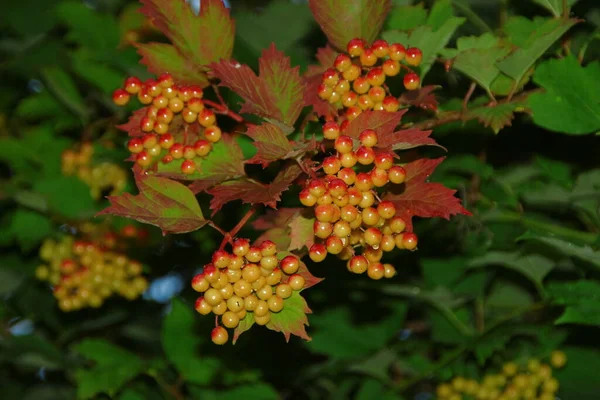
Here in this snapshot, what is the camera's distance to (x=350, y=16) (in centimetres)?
118

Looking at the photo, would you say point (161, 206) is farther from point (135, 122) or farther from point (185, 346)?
A: point (185, 346)

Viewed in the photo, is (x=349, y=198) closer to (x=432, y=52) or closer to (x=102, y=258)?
(x=432, y=52)

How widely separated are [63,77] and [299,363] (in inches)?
47.6

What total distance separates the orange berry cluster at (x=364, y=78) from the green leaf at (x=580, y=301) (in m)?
0.50

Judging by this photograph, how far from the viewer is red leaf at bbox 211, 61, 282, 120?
1.07m

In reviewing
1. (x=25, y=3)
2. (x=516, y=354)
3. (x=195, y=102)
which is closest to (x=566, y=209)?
(x=516, y=354)

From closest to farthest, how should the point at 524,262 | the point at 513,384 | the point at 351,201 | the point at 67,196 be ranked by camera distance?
the point at 351,201, the point at 524,262, the point at 513,384, the point at 67,196

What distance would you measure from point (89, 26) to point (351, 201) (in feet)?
5.13

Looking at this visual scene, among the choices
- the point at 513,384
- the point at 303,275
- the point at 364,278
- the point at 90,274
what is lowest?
the point at 90,274

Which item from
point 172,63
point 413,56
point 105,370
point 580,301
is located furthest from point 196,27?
point 105,370

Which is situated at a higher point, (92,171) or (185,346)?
(92,171)

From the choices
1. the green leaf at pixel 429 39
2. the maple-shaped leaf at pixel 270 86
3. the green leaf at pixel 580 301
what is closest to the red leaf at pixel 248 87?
the maple-shaped leaf at pixel 270 86

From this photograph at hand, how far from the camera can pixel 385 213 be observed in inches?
38.2

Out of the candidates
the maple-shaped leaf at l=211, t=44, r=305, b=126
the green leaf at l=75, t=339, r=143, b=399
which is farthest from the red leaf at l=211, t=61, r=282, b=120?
the green leaf at l=75, t=339, r=143, b=399
